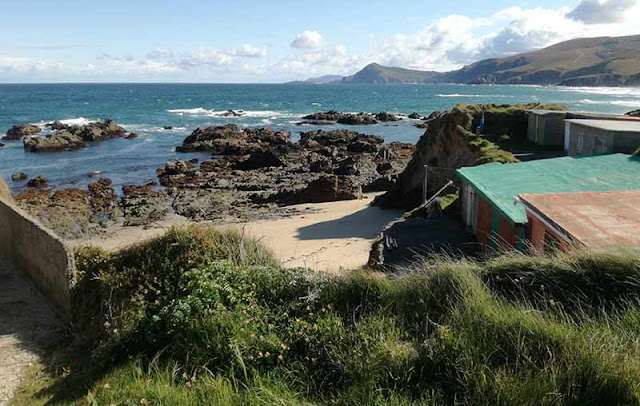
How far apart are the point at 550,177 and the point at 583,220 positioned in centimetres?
465

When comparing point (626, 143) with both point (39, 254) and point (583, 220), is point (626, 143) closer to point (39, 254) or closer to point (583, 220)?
point (583, 220)

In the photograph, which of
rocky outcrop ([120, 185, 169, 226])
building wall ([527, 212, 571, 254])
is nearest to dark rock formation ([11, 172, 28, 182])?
rocky outcrop ([120, 185, 169, 226])

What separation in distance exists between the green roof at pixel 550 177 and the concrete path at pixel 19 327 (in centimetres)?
877

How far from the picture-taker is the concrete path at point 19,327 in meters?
8.40

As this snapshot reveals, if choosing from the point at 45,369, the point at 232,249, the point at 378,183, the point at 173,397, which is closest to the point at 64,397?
the point at 45,369

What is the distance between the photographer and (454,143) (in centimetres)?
2598

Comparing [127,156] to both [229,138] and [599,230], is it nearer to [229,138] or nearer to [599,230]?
[229,138]

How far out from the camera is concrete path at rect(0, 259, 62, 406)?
8.40 m

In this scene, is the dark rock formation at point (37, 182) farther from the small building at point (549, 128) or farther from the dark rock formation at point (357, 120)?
the dark rock formation at point (357, 120)

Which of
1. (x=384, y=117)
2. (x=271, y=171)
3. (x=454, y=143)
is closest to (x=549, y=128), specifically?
(x=454, y=143)

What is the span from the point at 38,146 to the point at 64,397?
4653 centimetres

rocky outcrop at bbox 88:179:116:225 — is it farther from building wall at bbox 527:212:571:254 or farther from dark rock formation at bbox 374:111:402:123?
dark rock formation at bbox 374:111:402:123

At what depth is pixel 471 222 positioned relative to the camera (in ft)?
50.4

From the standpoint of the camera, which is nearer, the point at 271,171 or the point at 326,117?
the point at 271,171
